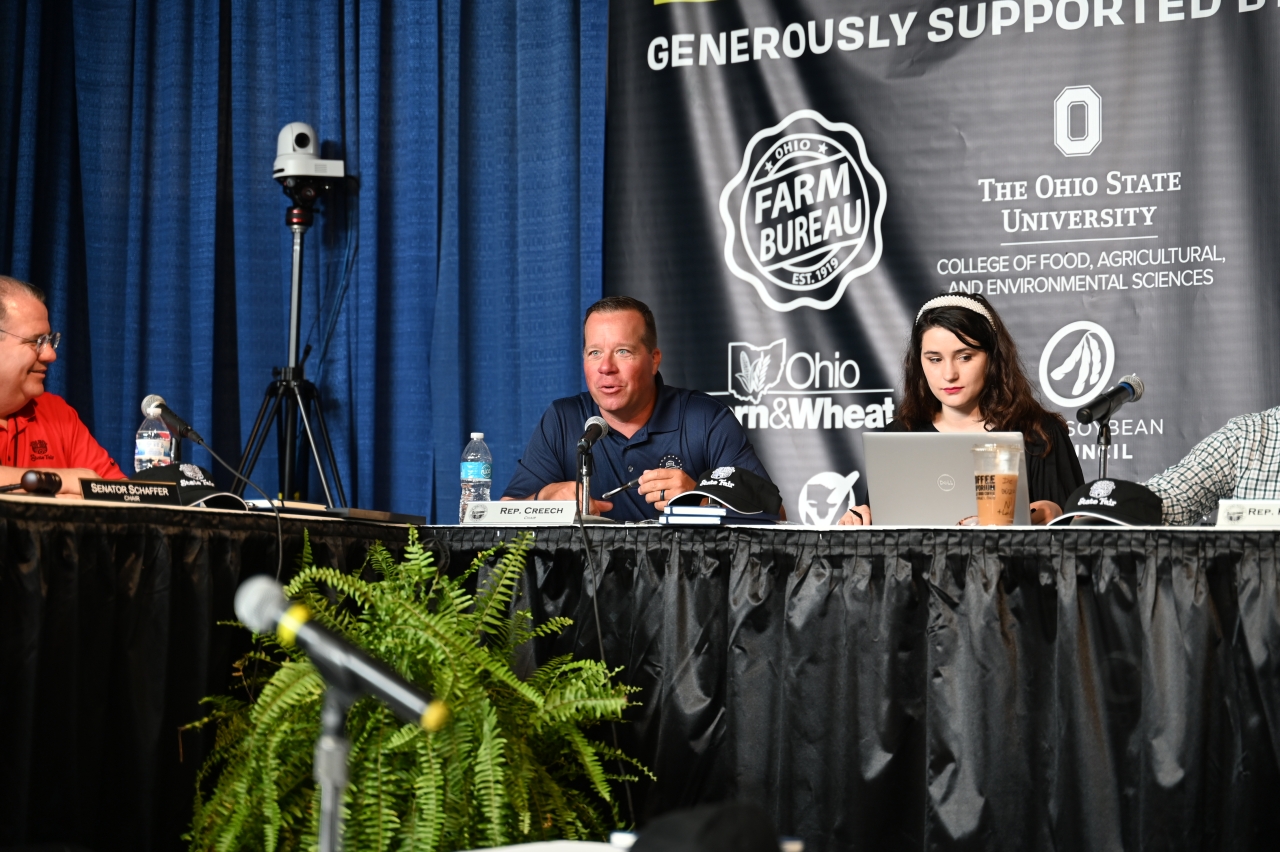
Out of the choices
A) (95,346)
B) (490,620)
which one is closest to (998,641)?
(490,620)

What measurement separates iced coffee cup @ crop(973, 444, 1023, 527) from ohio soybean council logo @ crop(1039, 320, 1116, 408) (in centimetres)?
146

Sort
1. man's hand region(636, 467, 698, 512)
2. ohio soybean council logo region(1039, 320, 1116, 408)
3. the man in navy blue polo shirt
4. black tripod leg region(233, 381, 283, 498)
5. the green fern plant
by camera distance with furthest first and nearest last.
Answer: black tripod leg region(233, 381, 283, 498)
ohio soybean council logo region(1039, 320, 1116, 408)
the man in navy blue polo shirt
man's hand region(636, 467, 698, 512)
the green fern plant

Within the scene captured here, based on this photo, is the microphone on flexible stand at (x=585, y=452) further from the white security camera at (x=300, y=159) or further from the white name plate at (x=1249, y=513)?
the white security camera at (x=300, y=159)

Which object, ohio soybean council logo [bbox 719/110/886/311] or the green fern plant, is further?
ohio soybean council logo [bbox 719/110/886/311]

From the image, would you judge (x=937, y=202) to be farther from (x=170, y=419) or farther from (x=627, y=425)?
(x=170, y=419)

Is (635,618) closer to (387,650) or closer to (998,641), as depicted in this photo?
(387,650)

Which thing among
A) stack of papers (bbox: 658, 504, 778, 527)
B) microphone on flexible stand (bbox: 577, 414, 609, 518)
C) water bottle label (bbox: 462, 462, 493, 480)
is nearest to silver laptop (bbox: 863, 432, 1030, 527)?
stack of papers (bbox: 658, 504, 778, 527)

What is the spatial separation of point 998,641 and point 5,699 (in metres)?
1.44

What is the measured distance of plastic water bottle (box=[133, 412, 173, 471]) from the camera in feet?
12.4

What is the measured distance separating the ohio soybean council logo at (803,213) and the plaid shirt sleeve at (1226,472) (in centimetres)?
110

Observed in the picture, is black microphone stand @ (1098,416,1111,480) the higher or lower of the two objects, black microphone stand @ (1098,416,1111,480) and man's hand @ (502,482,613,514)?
the higher

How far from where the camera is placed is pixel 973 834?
1.90 meters

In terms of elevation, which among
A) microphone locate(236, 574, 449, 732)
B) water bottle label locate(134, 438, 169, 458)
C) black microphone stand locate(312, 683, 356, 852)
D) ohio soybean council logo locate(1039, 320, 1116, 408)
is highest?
ohio soybean council logo locate(1039, 320, 1116, 408)

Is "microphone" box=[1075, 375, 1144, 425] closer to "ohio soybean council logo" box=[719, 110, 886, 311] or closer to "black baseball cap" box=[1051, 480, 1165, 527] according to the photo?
"black baseball cap" box=[1051, 480, 1165, 527]
